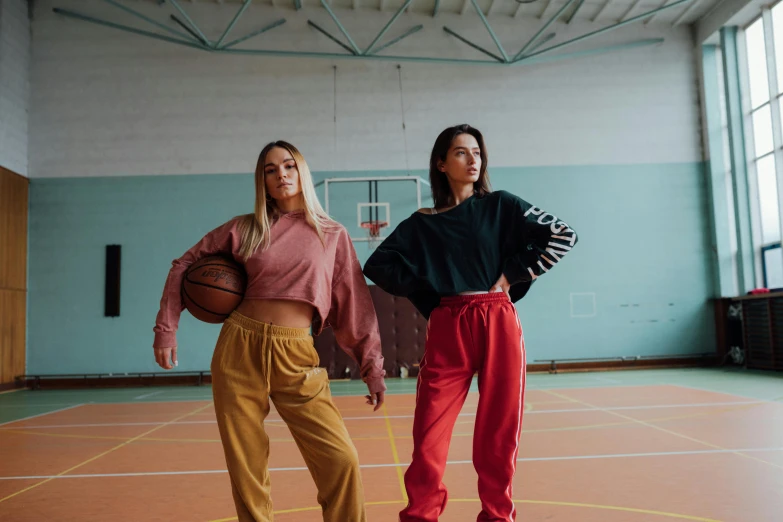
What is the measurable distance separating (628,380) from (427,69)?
6074mm

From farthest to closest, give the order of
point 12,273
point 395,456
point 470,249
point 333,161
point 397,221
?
point 333,161, point 397,221, point 12,273, point 395,456, point 470,249

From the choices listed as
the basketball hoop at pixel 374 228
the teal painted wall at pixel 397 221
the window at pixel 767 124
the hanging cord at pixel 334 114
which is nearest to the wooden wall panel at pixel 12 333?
the teal painted wall at pixel 397 221

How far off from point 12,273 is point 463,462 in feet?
29.8

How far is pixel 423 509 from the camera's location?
212 centimetres

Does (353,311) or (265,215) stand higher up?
(265,215)

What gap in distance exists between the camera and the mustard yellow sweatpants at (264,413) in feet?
6.68

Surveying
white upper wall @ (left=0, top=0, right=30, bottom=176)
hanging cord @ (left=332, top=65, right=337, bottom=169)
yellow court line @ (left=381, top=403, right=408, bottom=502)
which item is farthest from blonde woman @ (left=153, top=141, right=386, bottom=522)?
white upper wall @ (left=0, top=0, right=30, bottom=176)

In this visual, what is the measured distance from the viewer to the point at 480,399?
225cm

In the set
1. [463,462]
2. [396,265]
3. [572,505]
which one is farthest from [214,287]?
[463,462]

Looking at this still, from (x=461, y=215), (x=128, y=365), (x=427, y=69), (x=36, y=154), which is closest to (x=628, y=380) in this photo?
(x=427, y=69)

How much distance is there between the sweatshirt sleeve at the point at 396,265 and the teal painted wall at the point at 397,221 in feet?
25.3

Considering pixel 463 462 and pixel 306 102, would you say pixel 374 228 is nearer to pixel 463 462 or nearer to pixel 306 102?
pixel 306 102

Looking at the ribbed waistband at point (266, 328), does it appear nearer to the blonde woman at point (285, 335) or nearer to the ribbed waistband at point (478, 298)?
the blonde woman at point (285, 335)

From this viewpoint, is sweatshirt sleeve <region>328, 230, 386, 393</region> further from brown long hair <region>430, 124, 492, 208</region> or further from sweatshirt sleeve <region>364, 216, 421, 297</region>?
brown long hair <region>430, 124, 492, 208</region>
